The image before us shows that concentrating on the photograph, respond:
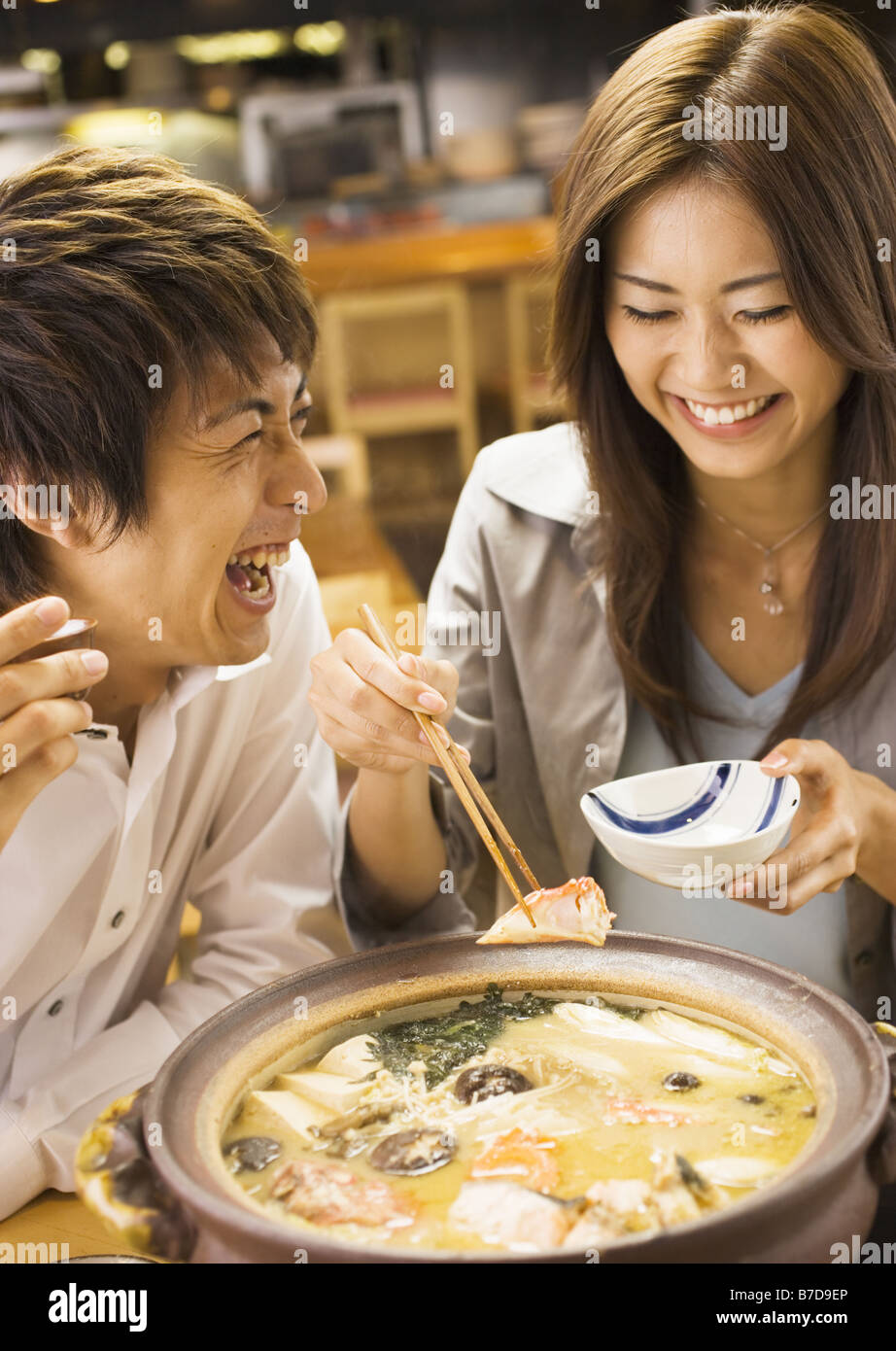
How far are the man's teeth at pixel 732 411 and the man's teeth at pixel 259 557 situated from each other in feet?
1.81

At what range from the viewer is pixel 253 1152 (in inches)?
44.8

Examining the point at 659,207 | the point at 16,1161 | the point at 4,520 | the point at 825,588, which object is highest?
the point at 659,207

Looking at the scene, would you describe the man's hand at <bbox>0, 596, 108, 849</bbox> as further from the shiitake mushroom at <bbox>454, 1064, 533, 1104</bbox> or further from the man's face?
the shiitake mushroom at <bbox>454, 1064, 533, 1104</bbox>

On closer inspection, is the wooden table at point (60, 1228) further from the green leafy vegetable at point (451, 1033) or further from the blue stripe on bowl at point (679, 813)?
the blue stripe on bowl at point (679, 813)

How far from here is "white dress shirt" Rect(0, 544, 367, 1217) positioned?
1461mm

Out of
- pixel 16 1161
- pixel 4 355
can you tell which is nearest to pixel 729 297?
pixel 4 355

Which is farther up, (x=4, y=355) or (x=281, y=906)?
(x=4, y=355)

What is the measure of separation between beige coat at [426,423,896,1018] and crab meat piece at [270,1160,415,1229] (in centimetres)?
76

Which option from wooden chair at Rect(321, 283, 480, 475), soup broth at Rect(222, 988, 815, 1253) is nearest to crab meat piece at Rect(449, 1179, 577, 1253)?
soup broth at Rect(222, 988, 815, 1253)

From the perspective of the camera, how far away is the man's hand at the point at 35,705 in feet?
3.83

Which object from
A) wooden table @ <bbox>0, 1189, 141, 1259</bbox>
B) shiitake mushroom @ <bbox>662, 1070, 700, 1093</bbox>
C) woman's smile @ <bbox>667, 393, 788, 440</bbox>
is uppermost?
woman's smile @ <bbox>667, 393, 788, 440</bbox>
